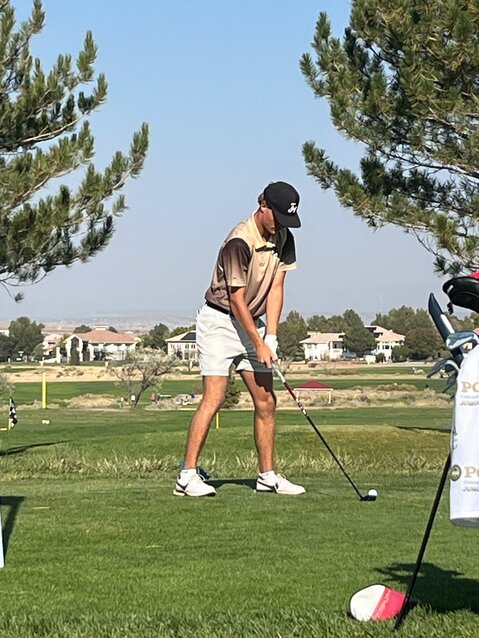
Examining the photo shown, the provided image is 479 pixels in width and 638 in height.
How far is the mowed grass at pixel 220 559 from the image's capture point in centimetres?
427

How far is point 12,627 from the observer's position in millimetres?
4215

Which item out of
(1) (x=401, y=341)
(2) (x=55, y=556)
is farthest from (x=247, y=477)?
(1) (x=401, y=341)

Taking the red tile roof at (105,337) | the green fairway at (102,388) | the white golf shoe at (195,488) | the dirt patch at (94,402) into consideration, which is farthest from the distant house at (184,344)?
the white golf shoe at (195,488)

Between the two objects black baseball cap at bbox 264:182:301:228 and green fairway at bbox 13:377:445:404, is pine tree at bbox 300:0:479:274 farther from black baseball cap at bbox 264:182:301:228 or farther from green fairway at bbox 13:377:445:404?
green fairway at bbox 13:377:445:404

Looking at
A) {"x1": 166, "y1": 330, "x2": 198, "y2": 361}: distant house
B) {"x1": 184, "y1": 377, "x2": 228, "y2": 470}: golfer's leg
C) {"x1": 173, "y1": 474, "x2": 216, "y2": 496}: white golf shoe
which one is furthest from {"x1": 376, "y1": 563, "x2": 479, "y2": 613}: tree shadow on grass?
{"x1": 166, "y1": 330, "x2": 198, "y2": 361}: distant house

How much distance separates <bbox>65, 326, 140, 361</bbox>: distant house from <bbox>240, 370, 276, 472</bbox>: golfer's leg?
6196 inches

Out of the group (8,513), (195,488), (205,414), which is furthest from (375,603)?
(205,414)

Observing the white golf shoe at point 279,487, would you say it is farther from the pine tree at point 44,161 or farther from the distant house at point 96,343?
the distant house at point 96,343

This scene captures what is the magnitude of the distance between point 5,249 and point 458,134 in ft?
27.4

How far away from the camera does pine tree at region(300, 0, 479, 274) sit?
63.9 ft

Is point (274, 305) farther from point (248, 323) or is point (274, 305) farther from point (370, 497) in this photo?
point (370, 497)

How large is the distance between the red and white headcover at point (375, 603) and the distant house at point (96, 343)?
6329 inches

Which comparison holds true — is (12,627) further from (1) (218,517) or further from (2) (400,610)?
(1) (218,517)

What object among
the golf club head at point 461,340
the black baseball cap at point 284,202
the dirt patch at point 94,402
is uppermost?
the black baseball cap at point 284,202
